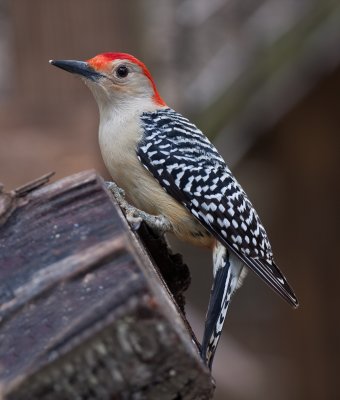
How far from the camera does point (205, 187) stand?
4691 millimetres

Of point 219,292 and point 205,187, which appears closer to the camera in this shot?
point 219,292

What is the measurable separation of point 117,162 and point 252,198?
675cm

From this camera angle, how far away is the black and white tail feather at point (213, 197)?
4305mm

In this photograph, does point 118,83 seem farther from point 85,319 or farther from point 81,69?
point 85,319

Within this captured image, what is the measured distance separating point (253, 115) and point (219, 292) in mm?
4218

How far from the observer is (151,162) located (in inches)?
185

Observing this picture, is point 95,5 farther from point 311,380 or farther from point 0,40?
point 0,40

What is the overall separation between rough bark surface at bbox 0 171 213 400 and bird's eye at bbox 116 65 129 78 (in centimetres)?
275

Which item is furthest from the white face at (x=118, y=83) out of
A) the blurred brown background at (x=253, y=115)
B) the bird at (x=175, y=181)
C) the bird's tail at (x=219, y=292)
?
the blurred brown background at (x=253, y=115)

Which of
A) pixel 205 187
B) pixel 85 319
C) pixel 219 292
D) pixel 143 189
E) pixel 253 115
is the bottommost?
pixel 85 319

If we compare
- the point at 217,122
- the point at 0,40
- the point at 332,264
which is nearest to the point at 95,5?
the point at 217,122

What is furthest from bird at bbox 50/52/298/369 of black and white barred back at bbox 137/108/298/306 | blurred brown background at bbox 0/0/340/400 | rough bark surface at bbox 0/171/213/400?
blurred brown background at bbox 0/0/340/400

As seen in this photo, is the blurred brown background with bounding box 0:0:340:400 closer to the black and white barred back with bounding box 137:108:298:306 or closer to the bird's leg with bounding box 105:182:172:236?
the black and white barred back with bounding box 137:108:298:306

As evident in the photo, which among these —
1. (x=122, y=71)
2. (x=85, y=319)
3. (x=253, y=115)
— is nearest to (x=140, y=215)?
(x=122, y=71)
